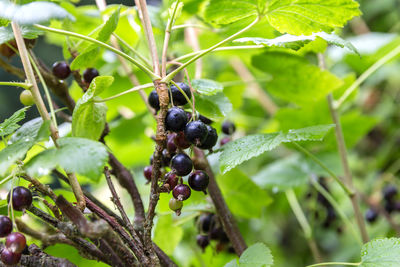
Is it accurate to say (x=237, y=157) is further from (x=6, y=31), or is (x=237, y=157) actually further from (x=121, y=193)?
(x=121, y=193)

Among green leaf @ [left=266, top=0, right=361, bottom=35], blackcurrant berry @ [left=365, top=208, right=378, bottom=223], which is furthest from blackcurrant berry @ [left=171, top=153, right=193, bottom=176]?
blackcurrant berry @ [left=365, top=208, right=378, bottom=223]

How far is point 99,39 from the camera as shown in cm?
55

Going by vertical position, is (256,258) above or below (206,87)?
below

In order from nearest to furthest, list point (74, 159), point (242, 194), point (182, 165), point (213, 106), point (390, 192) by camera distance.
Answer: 1. point (74, 159)
2. point (182, 165)
3. point (213, 106)
4. point (242, 194)
5. point (390, 192)

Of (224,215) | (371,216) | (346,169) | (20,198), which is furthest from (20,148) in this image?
(371,216)

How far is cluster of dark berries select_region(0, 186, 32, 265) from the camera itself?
41 cm

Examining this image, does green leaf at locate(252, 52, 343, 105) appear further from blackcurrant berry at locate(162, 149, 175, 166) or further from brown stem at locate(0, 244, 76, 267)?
brown stem at locate(0, 244, 76, 267)

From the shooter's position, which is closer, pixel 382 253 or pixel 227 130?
pixel 382 253

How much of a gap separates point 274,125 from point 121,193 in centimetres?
56

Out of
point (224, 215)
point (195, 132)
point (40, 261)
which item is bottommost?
point (224, 215)

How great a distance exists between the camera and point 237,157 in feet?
1.88

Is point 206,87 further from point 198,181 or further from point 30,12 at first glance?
point 30,12

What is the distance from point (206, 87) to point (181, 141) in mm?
105

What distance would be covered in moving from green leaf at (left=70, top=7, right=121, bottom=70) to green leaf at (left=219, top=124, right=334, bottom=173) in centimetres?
24
